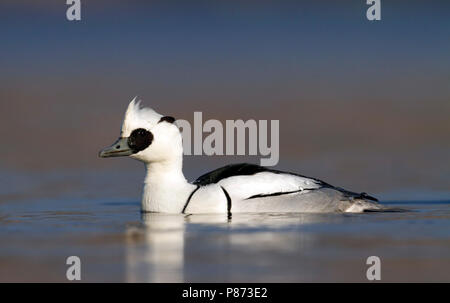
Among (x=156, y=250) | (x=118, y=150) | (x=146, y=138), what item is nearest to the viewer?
(x=156, y=250)

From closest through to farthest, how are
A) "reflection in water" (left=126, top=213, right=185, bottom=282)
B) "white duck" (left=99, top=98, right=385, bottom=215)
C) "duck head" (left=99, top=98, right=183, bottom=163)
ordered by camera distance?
1. "reflection in water" (left=126, top=213, right=185, bottom=282)
2. "white duck" (left=99, top=98, right=385, bottom=215)
3. "duck head" (left=99, top=98, right=183, bottom=163)

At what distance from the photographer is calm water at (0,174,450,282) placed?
9891mm

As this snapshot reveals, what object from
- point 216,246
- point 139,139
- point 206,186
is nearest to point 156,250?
point 216,246

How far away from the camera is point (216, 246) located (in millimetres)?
11141

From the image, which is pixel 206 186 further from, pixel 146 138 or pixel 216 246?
pixel 216 246

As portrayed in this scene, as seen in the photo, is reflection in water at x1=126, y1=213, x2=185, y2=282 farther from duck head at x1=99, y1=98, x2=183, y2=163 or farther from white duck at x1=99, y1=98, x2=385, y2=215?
duck head at x1=99, y1=98, x2=183, y2=163

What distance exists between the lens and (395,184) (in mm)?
18016

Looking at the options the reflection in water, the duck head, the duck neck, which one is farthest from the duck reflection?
the duck head

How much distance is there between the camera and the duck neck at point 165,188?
14.0 meters

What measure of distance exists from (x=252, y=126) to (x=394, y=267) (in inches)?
456

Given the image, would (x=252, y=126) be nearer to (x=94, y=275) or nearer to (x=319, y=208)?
(x=319, y=208)

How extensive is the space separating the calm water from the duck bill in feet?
2.74

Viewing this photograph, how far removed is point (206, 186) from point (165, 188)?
56cm

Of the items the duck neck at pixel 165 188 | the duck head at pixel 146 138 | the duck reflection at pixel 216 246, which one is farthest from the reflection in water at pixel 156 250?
the duck head at pixel 146 138
